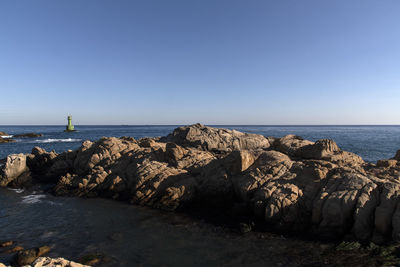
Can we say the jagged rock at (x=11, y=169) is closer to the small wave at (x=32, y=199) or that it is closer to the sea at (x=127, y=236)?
the small wave at (x=32, y=199)

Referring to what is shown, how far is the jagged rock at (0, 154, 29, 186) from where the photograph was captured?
2182 cm

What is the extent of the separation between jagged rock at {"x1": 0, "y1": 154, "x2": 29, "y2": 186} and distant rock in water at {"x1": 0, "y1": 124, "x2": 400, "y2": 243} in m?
0.07

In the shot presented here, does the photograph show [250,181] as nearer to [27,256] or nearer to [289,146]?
[289,146]

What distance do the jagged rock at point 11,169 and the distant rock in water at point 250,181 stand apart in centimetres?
7

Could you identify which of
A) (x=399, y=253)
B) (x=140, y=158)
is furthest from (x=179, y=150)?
(x=399, y=253)

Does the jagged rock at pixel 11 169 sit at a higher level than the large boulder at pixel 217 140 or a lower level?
lower

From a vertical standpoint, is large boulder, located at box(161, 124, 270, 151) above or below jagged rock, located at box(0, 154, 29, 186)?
above

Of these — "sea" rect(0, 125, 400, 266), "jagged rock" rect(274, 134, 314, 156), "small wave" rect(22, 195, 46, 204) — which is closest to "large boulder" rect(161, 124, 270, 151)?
"jagged rock" rect(274, 134, 314, 156)

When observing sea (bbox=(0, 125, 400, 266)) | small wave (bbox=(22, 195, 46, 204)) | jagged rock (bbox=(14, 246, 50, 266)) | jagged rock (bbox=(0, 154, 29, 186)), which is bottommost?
small wave (bbox=(22, 195, 46, 204))

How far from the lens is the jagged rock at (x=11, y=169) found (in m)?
21.8

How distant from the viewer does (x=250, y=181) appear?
14.6m

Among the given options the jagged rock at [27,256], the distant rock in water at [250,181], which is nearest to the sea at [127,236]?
the jagged rock at [27,256]

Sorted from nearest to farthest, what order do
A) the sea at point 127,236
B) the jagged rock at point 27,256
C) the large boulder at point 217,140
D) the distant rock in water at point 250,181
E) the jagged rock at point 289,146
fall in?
1. the jagged rock at point 27,256
2. the sea at point 127,236
3. the distant rock in water at point 250,181
4. the jagged rock at point 289,146
5. the large boulder at point 217,140

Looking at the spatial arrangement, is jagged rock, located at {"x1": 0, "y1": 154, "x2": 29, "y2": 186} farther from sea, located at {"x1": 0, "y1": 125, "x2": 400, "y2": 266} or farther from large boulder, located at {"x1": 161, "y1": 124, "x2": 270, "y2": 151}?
large boulder, located at {"x1": 161, "y1": 124, "x2": 270, "y2": 151}
